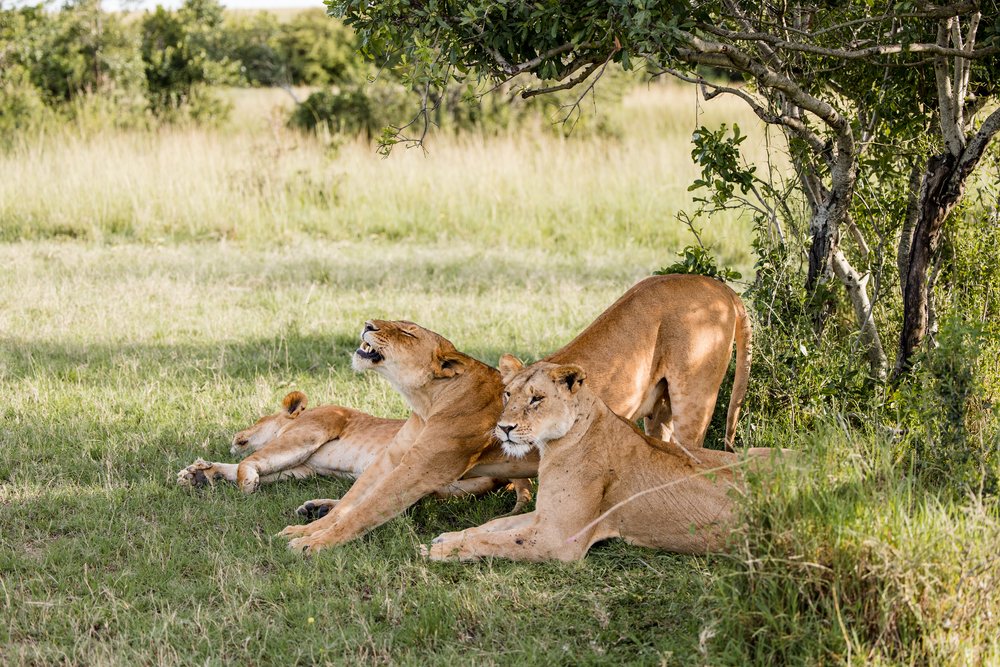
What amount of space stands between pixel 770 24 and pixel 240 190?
969 centimetres

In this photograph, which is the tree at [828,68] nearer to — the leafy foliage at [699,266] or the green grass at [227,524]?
the leafy foliage at [699,266]

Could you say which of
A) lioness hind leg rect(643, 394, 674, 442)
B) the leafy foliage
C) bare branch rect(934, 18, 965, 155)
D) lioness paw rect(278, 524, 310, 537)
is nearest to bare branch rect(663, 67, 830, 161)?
bare branch rect(934, 18, 965, 155)

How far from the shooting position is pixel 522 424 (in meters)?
4.90

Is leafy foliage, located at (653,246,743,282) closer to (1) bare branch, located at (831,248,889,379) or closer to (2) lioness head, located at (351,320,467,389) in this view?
(1) bare branch, located at (831,248,889,379)

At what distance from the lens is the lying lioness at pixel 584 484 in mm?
4895

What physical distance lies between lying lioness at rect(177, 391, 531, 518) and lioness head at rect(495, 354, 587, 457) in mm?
976

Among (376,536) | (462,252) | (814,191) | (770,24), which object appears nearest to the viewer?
(376,536)

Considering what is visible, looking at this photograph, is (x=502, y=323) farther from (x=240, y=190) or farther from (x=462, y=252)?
(x=240, y=190)

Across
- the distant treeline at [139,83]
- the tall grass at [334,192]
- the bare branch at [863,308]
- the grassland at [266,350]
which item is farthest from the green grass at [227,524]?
the distant treeline at [139,83]

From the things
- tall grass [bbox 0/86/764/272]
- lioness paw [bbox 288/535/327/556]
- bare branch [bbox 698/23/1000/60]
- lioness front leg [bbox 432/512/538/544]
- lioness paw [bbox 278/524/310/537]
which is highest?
bare branch [bbox 698/23/1000/60]

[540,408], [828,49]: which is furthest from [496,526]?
[828,49]

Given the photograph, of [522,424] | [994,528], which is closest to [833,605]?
[994,528]

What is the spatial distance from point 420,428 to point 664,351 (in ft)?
4.27

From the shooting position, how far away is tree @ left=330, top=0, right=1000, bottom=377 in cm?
523
